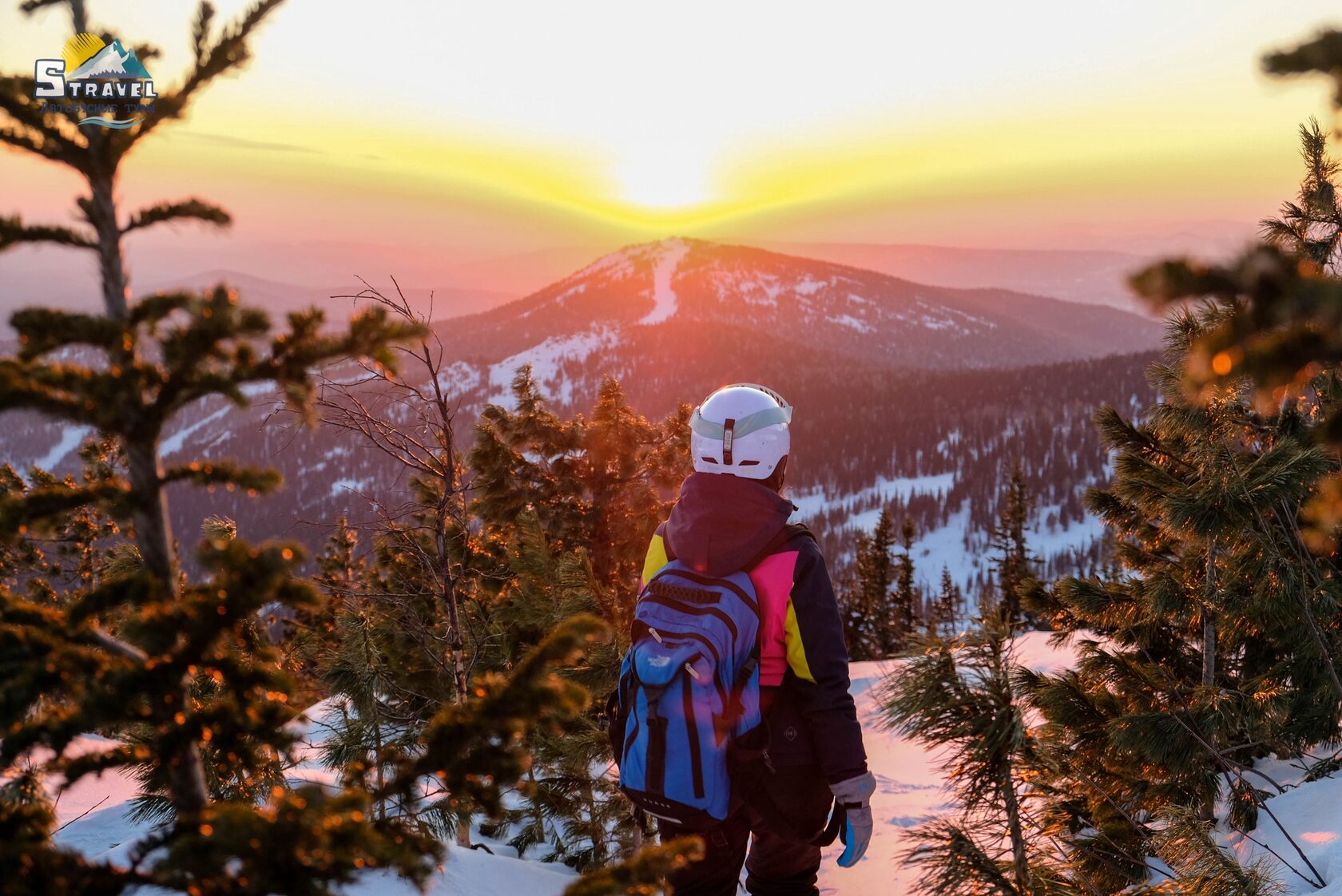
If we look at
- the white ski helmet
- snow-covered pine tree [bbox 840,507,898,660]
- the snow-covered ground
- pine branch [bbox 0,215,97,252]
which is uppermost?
pine branch [bbox 0,215,97,252]

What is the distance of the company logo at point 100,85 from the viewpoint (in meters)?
2.07

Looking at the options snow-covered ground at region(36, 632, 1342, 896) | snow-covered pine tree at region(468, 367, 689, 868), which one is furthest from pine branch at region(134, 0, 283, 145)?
snow-covered pine tree at region(468, 367, 689, 868)

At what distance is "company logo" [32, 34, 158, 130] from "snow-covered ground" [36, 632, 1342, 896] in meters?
1.96

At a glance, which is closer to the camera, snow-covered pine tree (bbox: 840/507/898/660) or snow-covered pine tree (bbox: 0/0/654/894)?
snow-covered pine tree (bbox: 0/0/654/894)

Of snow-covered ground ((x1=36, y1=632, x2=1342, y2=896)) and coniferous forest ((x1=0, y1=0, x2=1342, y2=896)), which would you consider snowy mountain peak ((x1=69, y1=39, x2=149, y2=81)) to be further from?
snow-covered ground ((x1=36, y1=632, x2=1342, y2=896))

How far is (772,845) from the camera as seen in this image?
3885 mm

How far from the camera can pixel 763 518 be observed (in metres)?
3.71

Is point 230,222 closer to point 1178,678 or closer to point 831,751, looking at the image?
point 831,751

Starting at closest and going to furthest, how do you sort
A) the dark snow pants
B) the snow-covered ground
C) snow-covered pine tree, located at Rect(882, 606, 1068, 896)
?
1. snow-covered pine tree, located at Rect(882, 606, 1068, 896)
2. the dark snow pants
3. the snow-covered ground

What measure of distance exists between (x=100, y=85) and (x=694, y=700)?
319 centimetres

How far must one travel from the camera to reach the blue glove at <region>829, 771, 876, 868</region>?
11.3ft

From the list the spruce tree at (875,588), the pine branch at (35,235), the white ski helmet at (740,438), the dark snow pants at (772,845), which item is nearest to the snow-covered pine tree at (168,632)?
the pine branch at (35,235)

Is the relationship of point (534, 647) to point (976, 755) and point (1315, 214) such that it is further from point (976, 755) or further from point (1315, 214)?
point (1315, 214)

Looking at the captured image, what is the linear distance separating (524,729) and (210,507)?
226 m
